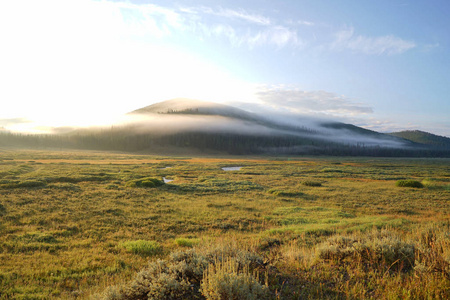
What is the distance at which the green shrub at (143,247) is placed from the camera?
33.8 ft

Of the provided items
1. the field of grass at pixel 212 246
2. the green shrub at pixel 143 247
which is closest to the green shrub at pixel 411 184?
the field of grass at pixel 212 246

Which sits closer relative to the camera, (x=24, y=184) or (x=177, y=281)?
(x=177, y=281)

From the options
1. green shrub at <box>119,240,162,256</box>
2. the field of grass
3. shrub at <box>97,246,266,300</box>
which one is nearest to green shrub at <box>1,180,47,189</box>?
the field of grass

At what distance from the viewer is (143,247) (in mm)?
10625

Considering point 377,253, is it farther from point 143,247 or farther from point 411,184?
Result: point 411,184

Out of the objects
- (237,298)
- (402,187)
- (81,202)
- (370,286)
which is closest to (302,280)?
(370,286)

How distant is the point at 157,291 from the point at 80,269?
4752mm

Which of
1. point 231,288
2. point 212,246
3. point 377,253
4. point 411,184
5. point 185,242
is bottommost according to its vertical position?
point 411,184

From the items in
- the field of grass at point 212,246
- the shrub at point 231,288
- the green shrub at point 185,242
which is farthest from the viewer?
the green shrub at point 185,242

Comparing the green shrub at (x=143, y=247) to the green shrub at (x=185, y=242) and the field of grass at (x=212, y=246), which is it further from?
the green shrub at (x=185, y=242)

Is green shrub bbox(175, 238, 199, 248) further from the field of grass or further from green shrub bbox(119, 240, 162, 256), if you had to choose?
green shrub bbox(119, 240, 162, 256)

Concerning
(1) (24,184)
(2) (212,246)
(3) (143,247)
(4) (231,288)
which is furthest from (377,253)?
(1) (24,184)

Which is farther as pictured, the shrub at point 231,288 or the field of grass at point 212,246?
the field of grass at point 212,246

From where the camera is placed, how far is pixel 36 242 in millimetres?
11219
